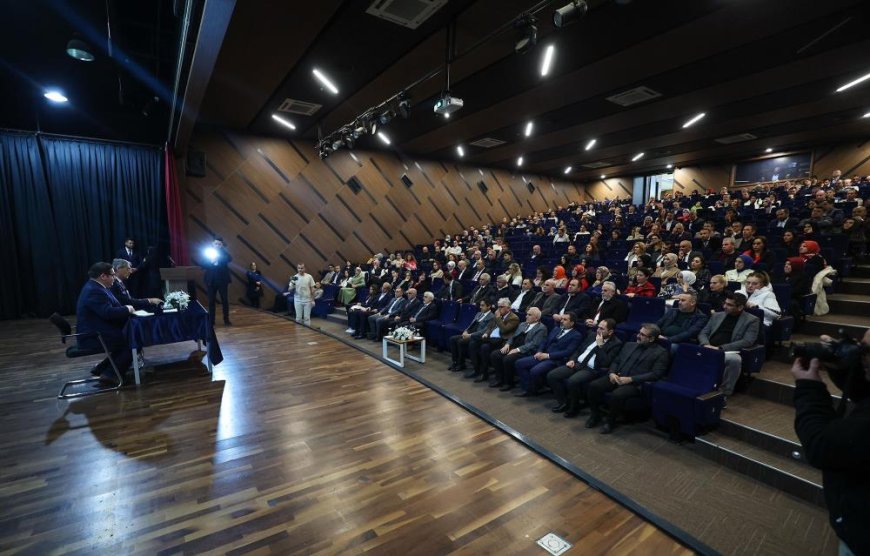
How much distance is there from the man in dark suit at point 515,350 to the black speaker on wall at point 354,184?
7619mm

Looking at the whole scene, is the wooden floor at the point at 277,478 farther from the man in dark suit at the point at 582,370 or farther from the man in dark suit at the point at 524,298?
the man in dark suit at the point at 524,298

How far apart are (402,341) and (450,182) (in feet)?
28.5

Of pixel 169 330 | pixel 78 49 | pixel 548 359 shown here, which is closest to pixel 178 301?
pixel 169 330

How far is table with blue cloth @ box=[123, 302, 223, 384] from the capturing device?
390cm

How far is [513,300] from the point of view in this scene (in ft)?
19.0

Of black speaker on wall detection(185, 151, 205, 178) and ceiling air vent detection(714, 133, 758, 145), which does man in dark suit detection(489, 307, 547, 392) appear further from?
ceiling air vent detection(714, 133, 758, 145)

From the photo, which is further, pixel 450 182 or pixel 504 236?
pixel 450 182

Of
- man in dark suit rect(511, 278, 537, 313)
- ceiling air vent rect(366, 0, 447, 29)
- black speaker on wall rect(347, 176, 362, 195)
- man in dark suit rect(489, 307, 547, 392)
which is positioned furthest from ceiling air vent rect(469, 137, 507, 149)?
man in dark suit rect(489, 307, 547, 392)

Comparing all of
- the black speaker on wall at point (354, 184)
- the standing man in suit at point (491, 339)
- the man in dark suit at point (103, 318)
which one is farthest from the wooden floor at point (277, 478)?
the black speaker on wall at point (354, 184)

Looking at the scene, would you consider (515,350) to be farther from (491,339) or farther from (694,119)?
(694,119)

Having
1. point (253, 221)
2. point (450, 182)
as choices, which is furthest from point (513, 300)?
point (450, 182)

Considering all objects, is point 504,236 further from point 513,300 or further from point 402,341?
point 402,341

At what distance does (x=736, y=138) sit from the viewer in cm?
981

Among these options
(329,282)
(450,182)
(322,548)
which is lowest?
(322,548)
